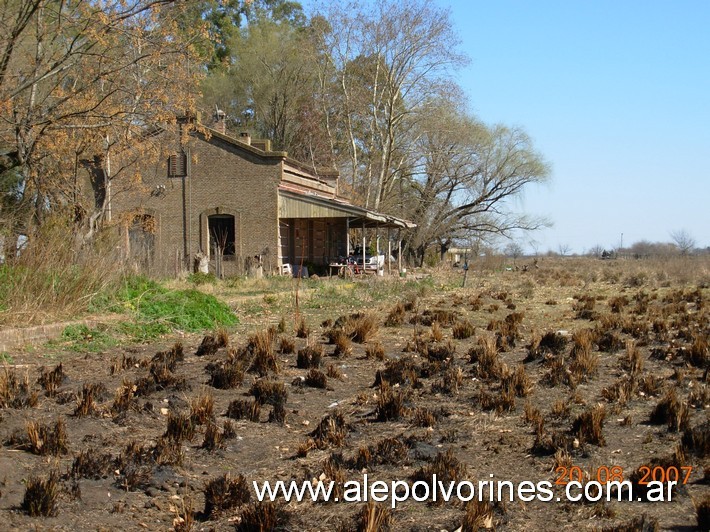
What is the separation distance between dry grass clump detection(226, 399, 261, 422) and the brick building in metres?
22.7

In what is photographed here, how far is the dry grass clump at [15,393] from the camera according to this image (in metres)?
7.24

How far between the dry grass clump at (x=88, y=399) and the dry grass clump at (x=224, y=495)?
81.6 inches

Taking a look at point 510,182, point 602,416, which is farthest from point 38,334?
point 510,182

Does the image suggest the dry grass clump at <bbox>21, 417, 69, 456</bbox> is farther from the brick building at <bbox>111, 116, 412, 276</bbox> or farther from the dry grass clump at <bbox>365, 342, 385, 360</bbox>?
the brick building at <bbox>111, 116, 412, 276</bbox>

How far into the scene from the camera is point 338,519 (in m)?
5.29

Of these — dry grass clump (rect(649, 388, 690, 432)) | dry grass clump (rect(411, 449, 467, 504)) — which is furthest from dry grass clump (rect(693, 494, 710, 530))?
dry grass clump (rect(649, 388, 690, 432))

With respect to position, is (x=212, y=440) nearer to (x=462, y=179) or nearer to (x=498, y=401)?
(x=498, y=401)

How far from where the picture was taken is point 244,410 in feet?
25.3

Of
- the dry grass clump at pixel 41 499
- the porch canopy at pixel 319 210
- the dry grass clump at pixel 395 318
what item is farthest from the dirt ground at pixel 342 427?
the porch canopy at pixel 319 210

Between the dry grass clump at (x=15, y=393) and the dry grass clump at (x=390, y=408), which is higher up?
the dry grass clump at (x=15, y=393)

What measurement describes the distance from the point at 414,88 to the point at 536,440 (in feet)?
117

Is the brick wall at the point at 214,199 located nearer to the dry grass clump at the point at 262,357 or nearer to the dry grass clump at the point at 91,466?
the dry grass clump at the point at 262,357

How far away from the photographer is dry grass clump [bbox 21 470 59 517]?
497 cm

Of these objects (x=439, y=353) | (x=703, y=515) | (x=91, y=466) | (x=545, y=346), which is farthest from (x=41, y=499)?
(x=545, y=346)
